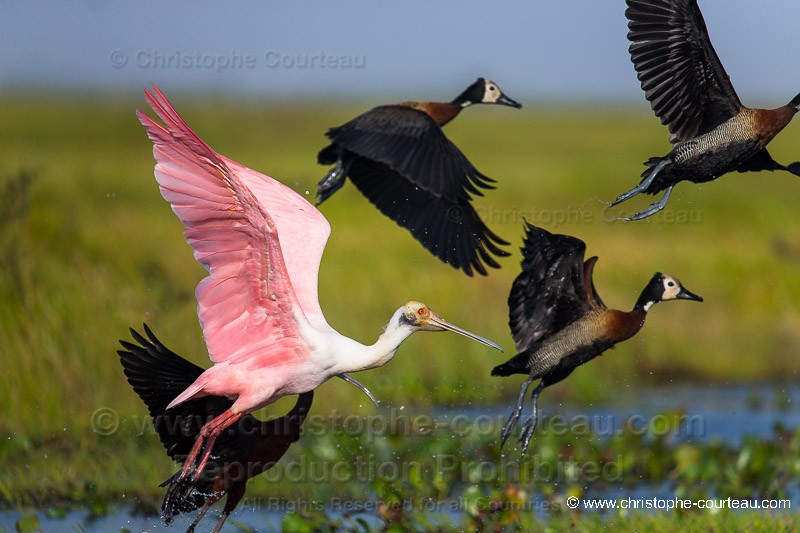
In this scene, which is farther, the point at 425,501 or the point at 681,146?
the point at 425,501

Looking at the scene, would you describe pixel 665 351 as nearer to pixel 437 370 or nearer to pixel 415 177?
pixel 437 370

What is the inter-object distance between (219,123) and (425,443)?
93.4 ft

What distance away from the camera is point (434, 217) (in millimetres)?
7238

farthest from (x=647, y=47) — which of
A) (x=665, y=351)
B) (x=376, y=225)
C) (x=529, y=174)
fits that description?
(x=529, y=174)

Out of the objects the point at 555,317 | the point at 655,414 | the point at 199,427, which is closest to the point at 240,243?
the point at 199,427

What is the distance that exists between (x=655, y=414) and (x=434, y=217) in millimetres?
3160

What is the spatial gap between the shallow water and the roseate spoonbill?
1.85m

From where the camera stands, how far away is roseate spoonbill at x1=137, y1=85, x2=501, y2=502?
5.54 meters

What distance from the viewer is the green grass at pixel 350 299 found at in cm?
879

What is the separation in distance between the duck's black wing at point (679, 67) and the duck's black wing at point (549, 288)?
0.77 m

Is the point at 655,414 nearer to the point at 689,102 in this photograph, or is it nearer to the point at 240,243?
the point at 689,102

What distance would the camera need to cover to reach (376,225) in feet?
52.5

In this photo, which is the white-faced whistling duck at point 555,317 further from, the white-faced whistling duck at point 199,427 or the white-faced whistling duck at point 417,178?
the white-faced whistling duck at point 199,427

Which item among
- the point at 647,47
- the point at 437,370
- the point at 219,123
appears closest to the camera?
the point at 647,47
